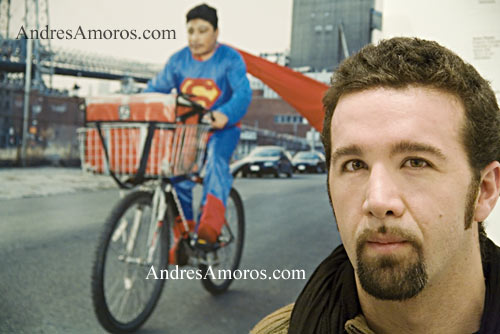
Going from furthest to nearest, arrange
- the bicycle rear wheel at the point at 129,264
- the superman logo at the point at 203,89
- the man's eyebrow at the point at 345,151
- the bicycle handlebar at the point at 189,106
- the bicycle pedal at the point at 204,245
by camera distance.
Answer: the bicycle pedal at the point at 204,245
the superman logo at the point at 203,89
the bicycle handlebar at the point at 189,106
the bicycle rear wheel at the point at 129,264
the man's eyebrow at the point at 345,151

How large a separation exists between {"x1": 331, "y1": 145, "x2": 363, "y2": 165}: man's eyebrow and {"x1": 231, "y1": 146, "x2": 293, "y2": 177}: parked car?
49.8 inches

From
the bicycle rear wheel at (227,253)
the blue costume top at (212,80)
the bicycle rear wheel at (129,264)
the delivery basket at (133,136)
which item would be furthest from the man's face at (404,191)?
the bicycle rear wheel at (227,253)

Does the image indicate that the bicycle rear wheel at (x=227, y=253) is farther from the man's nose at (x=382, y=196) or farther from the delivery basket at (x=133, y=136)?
the man's nose at (x=382, y=196)

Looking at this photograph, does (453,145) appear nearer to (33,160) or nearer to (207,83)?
(207,83)

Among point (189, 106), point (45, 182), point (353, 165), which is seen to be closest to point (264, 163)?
point (189, 106)

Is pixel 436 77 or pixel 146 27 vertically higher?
pixel 146 27

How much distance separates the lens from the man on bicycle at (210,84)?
2141 mm

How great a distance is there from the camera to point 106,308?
1.79m

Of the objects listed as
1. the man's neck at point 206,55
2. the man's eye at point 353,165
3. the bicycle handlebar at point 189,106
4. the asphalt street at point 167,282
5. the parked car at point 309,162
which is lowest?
the asphalt street at point 167,282

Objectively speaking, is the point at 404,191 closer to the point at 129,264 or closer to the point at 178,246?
the point at 129,264

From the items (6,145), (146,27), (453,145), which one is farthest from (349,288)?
(6,145)

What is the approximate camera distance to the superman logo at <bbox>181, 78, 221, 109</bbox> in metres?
2.15

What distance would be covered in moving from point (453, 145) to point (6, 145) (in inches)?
A: 86.2

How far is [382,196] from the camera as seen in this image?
0.88 m
